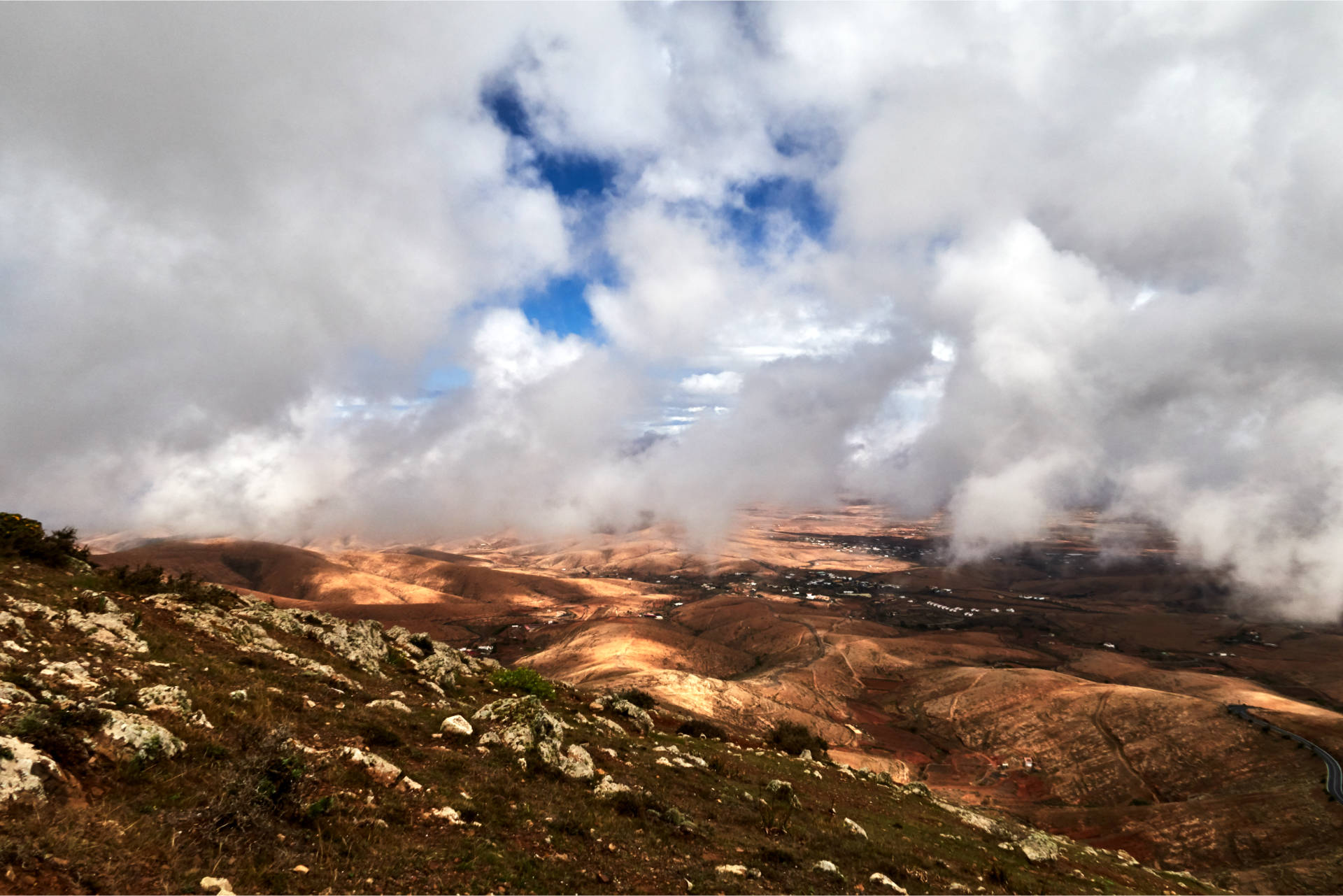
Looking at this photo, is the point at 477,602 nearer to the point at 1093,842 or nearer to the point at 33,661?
the point at 1093,842

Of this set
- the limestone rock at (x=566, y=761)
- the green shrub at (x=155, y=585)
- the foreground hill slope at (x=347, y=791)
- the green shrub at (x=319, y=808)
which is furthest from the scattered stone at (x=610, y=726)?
the green shrub at (x=155, y=585)

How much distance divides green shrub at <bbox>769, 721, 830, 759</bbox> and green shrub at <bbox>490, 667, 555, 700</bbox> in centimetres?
1996

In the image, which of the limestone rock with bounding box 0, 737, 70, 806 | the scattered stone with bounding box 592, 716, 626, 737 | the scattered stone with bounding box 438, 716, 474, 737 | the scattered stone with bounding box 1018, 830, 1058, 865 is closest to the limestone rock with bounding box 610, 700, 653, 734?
the scattered stone with bounding box 592, 716, 626, 737

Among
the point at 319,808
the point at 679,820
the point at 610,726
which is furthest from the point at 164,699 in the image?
the point at 610,726

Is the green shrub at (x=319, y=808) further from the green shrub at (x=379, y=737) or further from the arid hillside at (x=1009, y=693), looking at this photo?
the arid hillside at (x=1009, y=693)

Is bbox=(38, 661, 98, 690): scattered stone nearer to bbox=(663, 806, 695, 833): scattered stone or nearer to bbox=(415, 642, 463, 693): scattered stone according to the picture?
bbox=(663, 806, 695, 833): scattered stone

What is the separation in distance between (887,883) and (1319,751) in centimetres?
11391

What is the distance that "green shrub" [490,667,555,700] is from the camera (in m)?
32.7

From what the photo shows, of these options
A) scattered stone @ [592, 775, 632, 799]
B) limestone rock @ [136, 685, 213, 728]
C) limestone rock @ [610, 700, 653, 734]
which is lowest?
limestone rock @ [610, 700, 653, 734]

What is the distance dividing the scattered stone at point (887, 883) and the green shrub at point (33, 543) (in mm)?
37219

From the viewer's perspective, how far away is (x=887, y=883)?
51.3 ft

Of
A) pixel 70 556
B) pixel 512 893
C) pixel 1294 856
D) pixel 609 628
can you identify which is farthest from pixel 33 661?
pixel 609 628

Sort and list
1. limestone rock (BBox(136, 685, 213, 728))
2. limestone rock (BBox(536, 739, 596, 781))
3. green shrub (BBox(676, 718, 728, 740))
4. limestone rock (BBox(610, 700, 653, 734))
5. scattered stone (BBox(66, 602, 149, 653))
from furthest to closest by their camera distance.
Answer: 1. green shrub (BBox(676, 718, 728, 740))
2. limestone rock (BBox(610, 700, 653, 734))
3. limestone rock (BBox(536, 739, 596, 781))
4. scattered stone (BBox(66, 602, 149, 653))
5. limestone rock (BBox(136, 685, 213, 728))

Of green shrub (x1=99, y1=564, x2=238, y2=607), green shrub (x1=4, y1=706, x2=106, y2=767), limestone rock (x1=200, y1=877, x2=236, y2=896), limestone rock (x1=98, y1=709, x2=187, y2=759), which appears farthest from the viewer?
green shrub (x1=99, y1=564, x2=238, y2=607)
